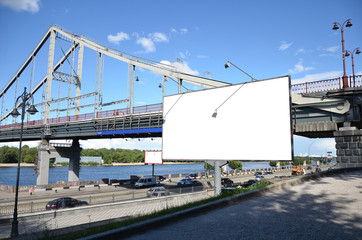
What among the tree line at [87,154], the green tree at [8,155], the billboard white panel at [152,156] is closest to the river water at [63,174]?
the green tree at [8,155]

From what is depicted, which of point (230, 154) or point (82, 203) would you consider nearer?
point (230, 154)

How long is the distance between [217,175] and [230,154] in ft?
8.03

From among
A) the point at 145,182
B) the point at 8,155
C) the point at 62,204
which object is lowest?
the point at 145,182

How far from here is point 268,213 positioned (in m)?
9.34

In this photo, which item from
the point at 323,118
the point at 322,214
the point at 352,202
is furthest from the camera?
the point at 323,118

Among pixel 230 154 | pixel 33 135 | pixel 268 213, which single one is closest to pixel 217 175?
pixel 230 154

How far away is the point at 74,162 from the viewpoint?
5138 cm

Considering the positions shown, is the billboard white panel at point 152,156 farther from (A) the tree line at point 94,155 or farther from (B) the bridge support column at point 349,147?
(A) the tree line at point 94,155

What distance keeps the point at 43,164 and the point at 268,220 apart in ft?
161

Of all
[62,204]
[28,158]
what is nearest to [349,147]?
[62,204]

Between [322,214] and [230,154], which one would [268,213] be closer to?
[322,214]

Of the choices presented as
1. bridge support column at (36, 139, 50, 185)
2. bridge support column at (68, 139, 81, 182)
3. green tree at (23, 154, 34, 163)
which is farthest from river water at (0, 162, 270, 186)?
green tree at (23, 154, 34, 163)

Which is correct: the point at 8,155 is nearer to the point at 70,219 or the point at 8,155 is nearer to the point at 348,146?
the point at 70,219

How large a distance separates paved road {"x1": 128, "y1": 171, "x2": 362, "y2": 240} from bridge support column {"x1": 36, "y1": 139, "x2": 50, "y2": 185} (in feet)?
152
